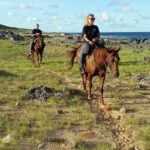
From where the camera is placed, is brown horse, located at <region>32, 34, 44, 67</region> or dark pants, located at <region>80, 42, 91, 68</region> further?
brown horse, located at <region>32, 34, 44, 67</region>

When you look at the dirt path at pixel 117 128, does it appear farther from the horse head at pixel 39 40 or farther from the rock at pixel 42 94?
the horse head at pixel 39 40

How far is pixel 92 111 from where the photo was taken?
15.7m

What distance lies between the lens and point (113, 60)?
15977 mm

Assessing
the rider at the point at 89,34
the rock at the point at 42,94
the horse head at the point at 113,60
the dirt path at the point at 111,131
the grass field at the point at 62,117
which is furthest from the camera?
the rider at the point at 89,34

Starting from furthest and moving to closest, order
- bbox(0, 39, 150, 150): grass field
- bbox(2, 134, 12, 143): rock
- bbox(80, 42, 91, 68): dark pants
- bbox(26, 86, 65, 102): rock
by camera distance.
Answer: bbox(80, 42, 91, 68): dark pants < bbox(26, 86, 65, 102): rock < bbox(0, 39, 150, 150): grass field < bbox(2, 134, 12, 143): rock

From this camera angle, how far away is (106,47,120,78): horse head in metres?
15.8

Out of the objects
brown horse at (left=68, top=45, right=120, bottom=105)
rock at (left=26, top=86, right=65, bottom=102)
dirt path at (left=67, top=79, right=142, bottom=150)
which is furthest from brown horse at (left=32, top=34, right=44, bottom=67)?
dirt path at (left=67, top=79, right=142, bottom=150)

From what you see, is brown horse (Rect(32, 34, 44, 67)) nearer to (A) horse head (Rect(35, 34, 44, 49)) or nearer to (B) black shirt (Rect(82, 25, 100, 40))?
(A) horse head (Rect(35, 34, 44, 49))

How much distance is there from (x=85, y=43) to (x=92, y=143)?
7.27 meters

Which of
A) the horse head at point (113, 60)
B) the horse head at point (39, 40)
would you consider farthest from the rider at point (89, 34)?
the horse head at point (39, 40)

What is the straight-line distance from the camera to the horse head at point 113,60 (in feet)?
51.8

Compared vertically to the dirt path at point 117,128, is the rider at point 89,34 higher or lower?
higher

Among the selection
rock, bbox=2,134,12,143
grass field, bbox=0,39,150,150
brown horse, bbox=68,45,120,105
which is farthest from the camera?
brown horse, bbox=68,45,120,105

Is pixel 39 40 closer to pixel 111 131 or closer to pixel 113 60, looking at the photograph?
pixel 113 60
